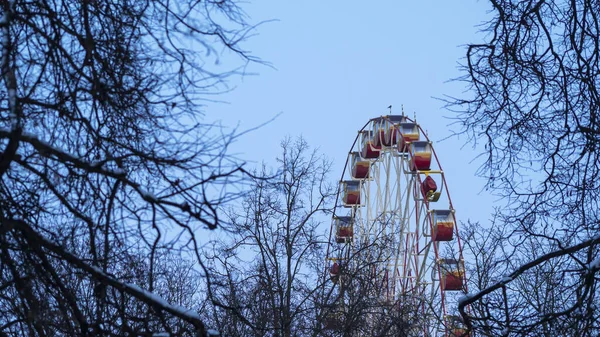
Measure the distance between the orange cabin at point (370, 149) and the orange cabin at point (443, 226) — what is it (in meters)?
3.79

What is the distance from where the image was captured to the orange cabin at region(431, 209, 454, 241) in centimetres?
2352

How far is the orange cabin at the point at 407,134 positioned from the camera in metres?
26.0

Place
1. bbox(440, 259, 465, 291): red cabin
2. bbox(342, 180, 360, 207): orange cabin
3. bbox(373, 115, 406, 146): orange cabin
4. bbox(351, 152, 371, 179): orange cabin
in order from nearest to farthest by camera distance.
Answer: bbox(440, 259, 465, 291): red cabin → bbox(373, 115, 406, 146): orange cabin → bbox(342, 180, 360, 207): orange cabin → bbox(351, 152, 371, 179): orange cabin

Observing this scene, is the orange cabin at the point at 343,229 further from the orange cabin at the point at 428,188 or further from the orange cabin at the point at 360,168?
the orange cabin at the point at 360,168

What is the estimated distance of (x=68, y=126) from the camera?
3467 millimetres

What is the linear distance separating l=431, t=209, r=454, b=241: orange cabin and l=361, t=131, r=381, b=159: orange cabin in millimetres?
3786

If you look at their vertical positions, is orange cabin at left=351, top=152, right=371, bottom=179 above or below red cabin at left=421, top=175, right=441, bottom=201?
above

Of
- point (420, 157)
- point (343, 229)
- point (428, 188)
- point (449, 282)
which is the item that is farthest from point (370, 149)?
point (343, 229)

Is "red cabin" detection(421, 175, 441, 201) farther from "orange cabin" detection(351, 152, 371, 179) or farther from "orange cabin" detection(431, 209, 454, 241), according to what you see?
"orange cabin" detection(351, 152, 371, 179)

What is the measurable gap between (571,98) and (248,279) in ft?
40.1

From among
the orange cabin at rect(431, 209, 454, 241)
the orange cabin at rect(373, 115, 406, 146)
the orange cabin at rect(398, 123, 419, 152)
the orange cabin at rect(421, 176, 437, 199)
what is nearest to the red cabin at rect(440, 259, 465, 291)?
the orange cabin at rect(431, 209, 454, 241)

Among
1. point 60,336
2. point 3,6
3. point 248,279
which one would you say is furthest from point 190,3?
point 248,279

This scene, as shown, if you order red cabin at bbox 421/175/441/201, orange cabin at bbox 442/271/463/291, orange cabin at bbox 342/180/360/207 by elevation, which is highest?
orange cabin at bbox 342/180/360/207

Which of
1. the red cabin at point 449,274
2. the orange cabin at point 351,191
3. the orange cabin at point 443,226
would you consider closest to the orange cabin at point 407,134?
the orange cabin at point 351,191
